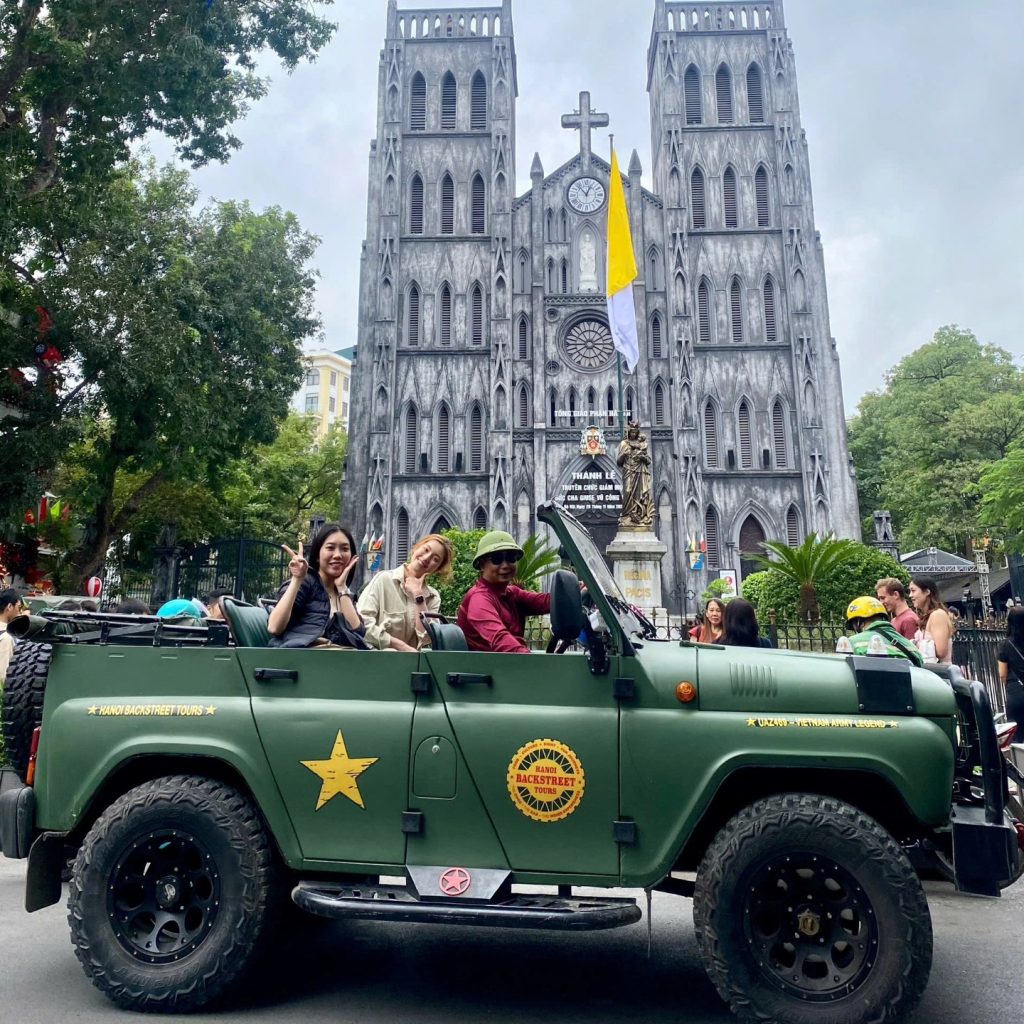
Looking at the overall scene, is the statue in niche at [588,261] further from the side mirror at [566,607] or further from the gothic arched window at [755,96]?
the side mirror at [566,607]

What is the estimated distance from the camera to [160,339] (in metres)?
17.1

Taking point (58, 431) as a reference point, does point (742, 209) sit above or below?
above

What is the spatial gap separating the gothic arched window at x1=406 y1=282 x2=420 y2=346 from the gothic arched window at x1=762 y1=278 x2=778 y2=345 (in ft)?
49.2

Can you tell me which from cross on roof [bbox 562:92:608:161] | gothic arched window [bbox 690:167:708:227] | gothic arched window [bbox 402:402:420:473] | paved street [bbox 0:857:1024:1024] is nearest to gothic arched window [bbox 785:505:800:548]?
gothic arched window [bbox 690:167:708:227]

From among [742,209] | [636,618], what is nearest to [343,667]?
[636,618]

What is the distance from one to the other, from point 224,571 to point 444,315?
19355 mm

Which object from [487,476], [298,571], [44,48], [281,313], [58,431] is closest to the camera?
[298,571]

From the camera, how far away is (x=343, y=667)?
11.9 ft

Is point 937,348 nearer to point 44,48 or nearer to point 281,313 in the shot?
point 281,313

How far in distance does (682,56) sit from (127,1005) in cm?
4313

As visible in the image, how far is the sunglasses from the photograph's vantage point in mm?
4035

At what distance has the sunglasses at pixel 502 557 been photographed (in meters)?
4.04

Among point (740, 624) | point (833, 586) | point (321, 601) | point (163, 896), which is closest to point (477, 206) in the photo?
point (833, 586)

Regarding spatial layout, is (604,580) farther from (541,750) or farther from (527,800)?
(527,800)
